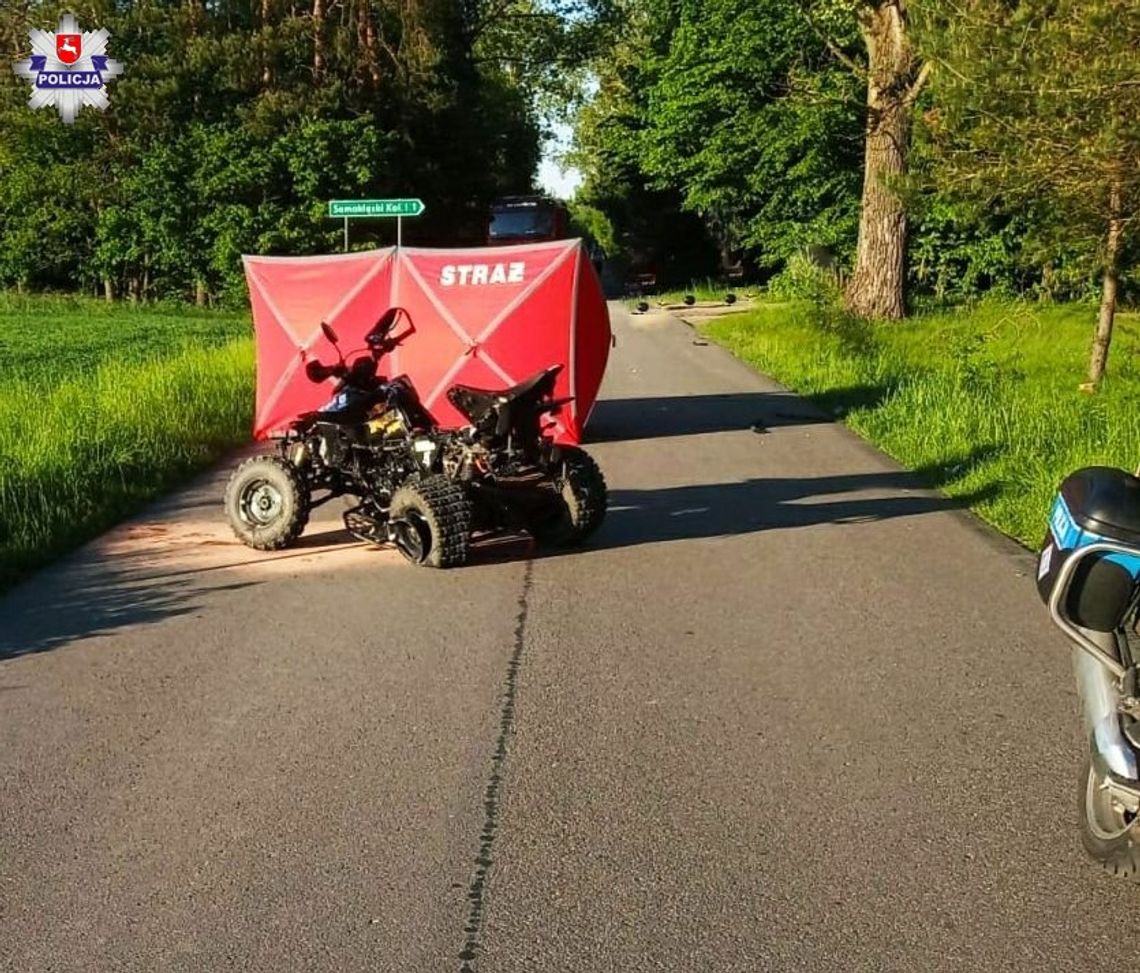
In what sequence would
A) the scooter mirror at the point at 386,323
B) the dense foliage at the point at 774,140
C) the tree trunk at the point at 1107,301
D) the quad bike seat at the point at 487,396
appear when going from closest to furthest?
the quad bike seat at the point at 487,396 → the scooter mirror at the point at 386,323 → the tree trunk at the point at 1107,301 → the dense foliage at the point at 774,140

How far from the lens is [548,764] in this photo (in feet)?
17.1

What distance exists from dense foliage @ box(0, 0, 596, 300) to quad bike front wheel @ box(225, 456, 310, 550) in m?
27.8

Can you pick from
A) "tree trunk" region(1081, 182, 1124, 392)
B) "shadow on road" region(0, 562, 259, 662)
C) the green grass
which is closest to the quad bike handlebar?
"shadow on road" region(0, 562, 259, 662)

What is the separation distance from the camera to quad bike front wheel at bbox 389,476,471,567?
329 inches

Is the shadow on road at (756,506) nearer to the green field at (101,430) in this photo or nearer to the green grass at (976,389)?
the green grass at (976,389)

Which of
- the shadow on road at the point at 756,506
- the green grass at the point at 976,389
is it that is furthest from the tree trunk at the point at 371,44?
the shadow on road at the point at 756,506

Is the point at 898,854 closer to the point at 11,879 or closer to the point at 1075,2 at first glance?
the point at 11,879

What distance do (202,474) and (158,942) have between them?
923 centimetres

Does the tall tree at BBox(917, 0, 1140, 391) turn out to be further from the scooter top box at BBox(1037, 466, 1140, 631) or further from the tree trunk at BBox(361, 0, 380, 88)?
the tree trunk at BBox(361, 0, 380, 88)

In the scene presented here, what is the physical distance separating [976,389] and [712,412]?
332 centimetres

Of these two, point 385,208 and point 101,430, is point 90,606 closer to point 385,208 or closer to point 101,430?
point 101,430

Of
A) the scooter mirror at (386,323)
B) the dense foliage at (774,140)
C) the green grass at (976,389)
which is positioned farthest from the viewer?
the dense foliage at (774,140)

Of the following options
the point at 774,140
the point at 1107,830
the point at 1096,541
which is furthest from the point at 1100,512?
the point at 774,140

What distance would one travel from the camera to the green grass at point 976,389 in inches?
460
